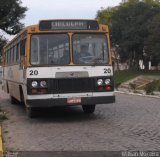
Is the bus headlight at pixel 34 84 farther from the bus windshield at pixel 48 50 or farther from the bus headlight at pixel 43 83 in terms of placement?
the bus windshield at pixel 48 50

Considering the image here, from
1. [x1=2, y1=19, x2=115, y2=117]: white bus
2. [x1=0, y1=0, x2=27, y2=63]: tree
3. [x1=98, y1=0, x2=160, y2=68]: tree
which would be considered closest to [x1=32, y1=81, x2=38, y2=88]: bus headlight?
[x1=2, y1=19, x2=115, y2=117]: white bus

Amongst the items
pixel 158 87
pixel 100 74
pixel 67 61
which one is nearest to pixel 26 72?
pixel 67 61

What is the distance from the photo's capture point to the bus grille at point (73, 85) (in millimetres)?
15000

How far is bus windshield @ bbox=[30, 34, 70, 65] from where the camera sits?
598 inches

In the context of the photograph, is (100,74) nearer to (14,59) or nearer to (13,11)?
(14,59)

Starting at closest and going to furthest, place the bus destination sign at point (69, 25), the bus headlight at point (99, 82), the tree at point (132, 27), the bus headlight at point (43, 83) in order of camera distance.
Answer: the bus headlight at point (43, 83) < the bus headlight at point (99, 82) < the bus destination sign at point (69, 25) < the tree at point (132, 27)

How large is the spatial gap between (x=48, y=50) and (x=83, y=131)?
3139mm

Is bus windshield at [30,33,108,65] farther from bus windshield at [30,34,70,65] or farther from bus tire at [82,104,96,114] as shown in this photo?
bus tire at [82,104,96,114]

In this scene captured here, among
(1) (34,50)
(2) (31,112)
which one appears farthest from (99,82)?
(2) (31,112)

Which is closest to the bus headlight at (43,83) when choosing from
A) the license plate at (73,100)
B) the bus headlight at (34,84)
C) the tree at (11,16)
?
the bus headlight at (34,84)

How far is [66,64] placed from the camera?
15.2 meters

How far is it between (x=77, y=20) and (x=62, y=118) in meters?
3.17

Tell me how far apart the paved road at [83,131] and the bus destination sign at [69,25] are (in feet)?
9.15

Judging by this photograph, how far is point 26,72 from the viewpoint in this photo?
49.6ft
